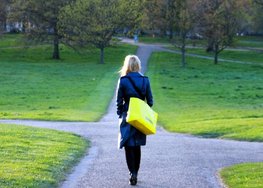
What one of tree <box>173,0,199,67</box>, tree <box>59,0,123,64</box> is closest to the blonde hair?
tree <box>173,0,199,67</box>

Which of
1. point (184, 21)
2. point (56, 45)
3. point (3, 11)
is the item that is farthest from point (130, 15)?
point (3, 11)

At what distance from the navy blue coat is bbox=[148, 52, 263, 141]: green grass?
8.62 meters

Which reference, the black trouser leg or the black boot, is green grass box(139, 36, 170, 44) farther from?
the black boot

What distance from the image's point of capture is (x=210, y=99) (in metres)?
36.8

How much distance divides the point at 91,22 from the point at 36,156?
60.8 m

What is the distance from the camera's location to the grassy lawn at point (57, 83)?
3109 centimetres

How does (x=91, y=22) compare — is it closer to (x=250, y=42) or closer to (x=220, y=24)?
(x=220, y=24)

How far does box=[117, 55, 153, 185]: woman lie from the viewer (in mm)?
11141

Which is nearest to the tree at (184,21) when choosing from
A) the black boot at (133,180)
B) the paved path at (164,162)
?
the paved path at (164,162)

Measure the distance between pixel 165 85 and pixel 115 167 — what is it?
1341 inches

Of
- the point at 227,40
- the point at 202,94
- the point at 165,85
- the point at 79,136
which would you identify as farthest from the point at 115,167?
the point at 227,40

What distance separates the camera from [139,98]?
11234 mm

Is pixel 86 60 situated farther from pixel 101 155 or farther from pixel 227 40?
pixel 101 155

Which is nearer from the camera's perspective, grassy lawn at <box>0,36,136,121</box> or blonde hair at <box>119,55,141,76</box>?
blonde hair at <box>119,55,141,76</box>
